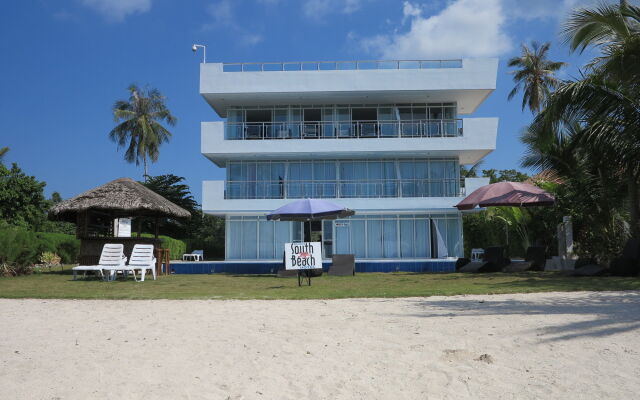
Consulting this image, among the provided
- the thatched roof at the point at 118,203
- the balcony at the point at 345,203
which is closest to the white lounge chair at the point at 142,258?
the thatched roof at the point at 118,203

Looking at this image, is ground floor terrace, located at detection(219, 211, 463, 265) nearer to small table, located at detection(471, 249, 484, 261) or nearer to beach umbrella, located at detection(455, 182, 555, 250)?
small table, located at detection(471, 249, 484, 261)

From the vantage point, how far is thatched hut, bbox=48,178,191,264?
17938 millimetres

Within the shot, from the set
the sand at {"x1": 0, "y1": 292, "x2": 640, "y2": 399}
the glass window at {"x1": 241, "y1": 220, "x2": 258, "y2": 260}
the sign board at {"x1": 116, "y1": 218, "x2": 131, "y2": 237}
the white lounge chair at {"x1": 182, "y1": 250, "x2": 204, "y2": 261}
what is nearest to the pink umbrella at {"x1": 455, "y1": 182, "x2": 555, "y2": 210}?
the sand at {"x1": 0, "y1": 292, "x2": 640, "y2": 399}

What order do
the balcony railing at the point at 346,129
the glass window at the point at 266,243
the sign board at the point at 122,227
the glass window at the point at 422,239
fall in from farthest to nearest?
the balcony railing at the point at 346,129
the glass window at the point at 422,239
the glass window at the point at 266,243
the sign board at the point at 122,227

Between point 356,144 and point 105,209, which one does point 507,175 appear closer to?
point 356,144

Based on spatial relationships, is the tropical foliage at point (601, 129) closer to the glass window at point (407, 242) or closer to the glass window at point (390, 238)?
the glass window at point (407, 242)

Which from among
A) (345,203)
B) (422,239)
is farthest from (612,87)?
(345,203)

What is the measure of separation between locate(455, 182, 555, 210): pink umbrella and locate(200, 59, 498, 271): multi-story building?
701cm

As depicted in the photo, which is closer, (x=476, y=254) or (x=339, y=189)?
(x=339, y=189)

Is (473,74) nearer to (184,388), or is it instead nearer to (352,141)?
(352,141)

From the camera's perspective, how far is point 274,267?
845 inches

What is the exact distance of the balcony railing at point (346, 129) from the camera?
1035 inches

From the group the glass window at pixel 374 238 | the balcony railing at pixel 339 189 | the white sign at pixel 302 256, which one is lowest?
the white sign at pixel 302 256

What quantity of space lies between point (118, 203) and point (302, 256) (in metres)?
7.74
